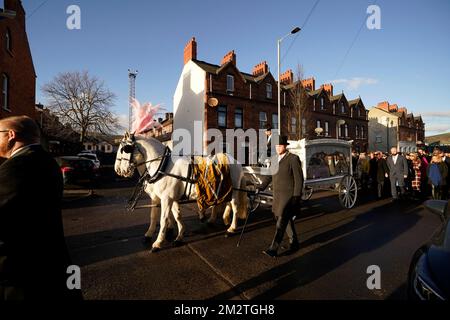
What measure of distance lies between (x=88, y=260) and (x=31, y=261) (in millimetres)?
2914

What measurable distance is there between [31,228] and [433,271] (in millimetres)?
2735

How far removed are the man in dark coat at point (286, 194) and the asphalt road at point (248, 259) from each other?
0.26 m

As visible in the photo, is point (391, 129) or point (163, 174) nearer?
point (163, 174)

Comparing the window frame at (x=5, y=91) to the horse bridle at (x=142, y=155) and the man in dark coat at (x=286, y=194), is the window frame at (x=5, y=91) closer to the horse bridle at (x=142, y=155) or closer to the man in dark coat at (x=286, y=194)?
the horse bridle at (x=142, y=155)

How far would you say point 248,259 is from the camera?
13.2 ft

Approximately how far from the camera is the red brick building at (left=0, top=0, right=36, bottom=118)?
45.5ft

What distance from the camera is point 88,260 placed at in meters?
3.97

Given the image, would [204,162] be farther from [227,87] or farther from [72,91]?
[72,91]

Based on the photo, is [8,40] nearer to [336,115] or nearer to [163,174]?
[163,174]

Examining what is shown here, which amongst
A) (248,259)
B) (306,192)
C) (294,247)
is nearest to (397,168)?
(306,192)

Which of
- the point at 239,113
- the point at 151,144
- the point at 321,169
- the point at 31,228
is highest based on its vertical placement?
the point at 239,113
